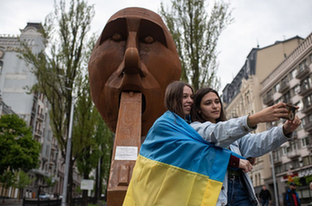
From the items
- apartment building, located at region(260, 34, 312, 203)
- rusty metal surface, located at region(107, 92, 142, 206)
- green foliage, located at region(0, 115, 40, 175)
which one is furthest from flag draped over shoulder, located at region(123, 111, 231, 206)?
apartment building, located at region(260, 34, 312, 203)

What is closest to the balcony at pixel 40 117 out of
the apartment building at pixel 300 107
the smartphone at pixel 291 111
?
the apartment building at pixel 300 107

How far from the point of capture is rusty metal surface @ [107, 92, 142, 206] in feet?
14.6

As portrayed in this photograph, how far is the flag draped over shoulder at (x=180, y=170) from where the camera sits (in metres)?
1.86

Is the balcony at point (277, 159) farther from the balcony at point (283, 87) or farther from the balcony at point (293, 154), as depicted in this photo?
the balcony at point (283, 87)

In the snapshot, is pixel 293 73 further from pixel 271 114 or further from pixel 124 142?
pixel 271 114

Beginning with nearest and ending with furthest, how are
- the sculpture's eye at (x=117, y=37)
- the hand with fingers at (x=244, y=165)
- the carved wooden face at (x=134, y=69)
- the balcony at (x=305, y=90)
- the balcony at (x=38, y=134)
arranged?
the hand with fingers at (x=244, y=165)
the carved wooden face at (x=134, y=69)
the sculpture's eye at (x=117, y=37)
the balcony at (x=305, y=90)
the balcony at (x=38, y=134)

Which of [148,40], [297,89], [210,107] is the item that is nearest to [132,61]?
[148,40]

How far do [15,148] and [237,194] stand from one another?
77.5ft

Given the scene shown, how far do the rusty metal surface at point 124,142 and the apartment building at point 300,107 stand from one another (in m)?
→ 23.0

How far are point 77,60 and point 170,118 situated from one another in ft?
40.6

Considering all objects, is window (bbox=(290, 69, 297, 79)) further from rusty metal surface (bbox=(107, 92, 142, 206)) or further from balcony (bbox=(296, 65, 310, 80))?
rusty metal surface (bbox=(107, 92, 142, 206))

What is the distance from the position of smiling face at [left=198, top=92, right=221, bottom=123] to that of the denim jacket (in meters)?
0.14

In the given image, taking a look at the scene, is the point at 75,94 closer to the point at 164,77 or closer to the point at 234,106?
the point at 164,77

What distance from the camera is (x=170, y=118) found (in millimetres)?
2141
